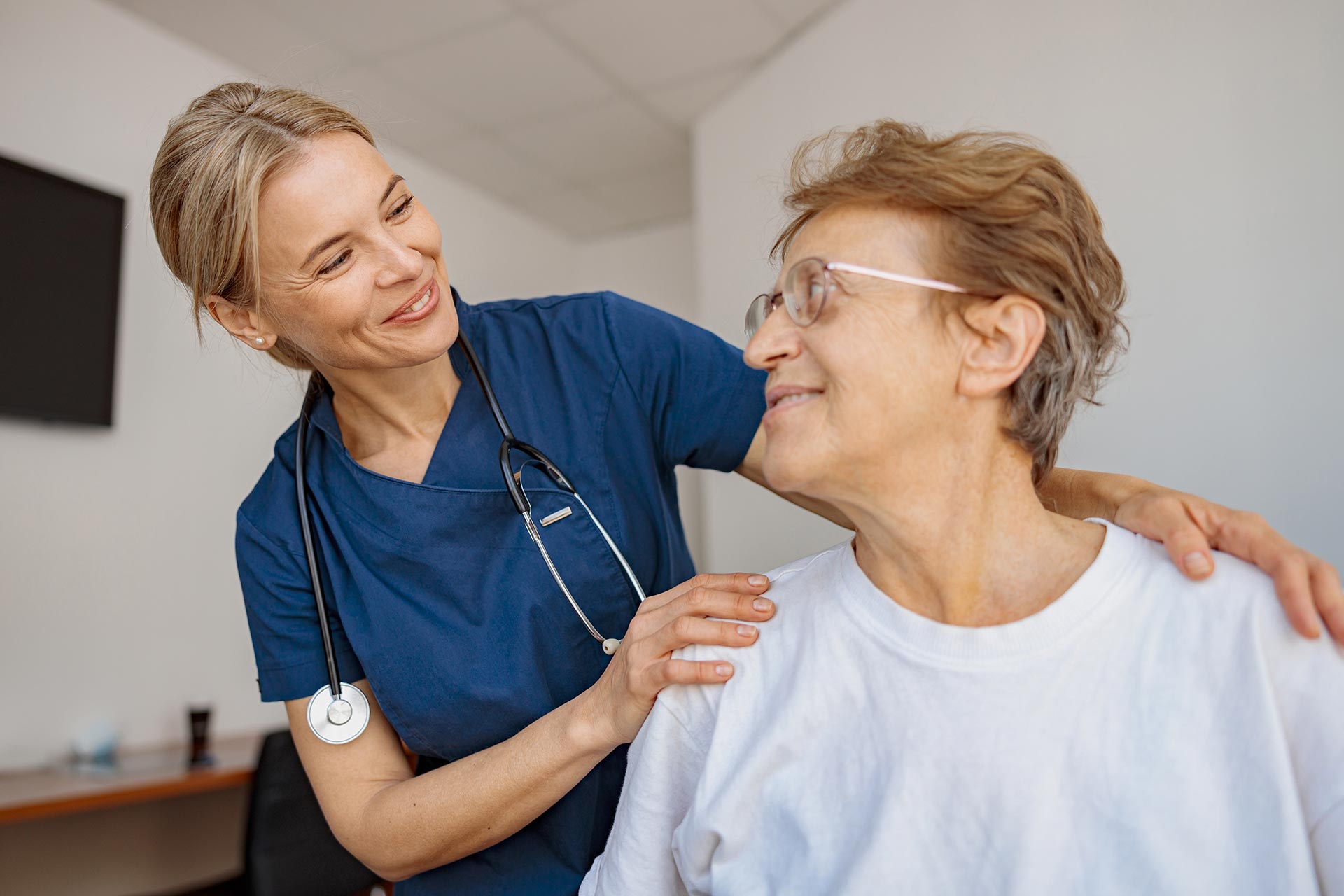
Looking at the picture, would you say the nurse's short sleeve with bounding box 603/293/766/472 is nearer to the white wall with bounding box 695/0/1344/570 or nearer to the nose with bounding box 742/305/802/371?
the nose with bounding box 742/305/802/371

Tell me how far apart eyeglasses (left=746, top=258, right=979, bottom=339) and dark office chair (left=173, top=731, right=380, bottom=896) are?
1.86m

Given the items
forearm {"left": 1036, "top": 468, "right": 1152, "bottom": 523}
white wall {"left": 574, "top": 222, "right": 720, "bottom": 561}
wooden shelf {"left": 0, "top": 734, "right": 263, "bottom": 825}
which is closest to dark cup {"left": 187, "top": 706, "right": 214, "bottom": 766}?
wooden shelf {"left": 0, "top": 734, "right": 263, "bottom": 825}

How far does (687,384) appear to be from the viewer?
1345 millimetres

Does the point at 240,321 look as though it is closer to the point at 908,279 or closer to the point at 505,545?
the point at 505,545

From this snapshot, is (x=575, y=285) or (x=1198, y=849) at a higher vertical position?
(x=575, y=285)

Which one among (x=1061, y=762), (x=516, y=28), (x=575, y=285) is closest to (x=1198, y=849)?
(x=1061, y=762)

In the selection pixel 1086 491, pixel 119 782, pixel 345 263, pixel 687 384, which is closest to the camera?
pixel 1086 491

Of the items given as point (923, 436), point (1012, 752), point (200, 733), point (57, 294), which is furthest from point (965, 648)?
point (57, 294)

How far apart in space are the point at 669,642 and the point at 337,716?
0.49m

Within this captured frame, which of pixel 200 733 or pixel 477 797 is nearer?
pixel 477 797

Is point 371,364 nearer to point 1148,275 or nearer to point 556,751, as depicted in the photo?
point 556,751

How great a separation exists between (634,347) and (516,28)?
246cm

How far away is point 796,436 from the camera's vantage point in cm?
97

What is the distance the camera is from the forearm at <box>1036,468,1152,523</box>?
1053mm
